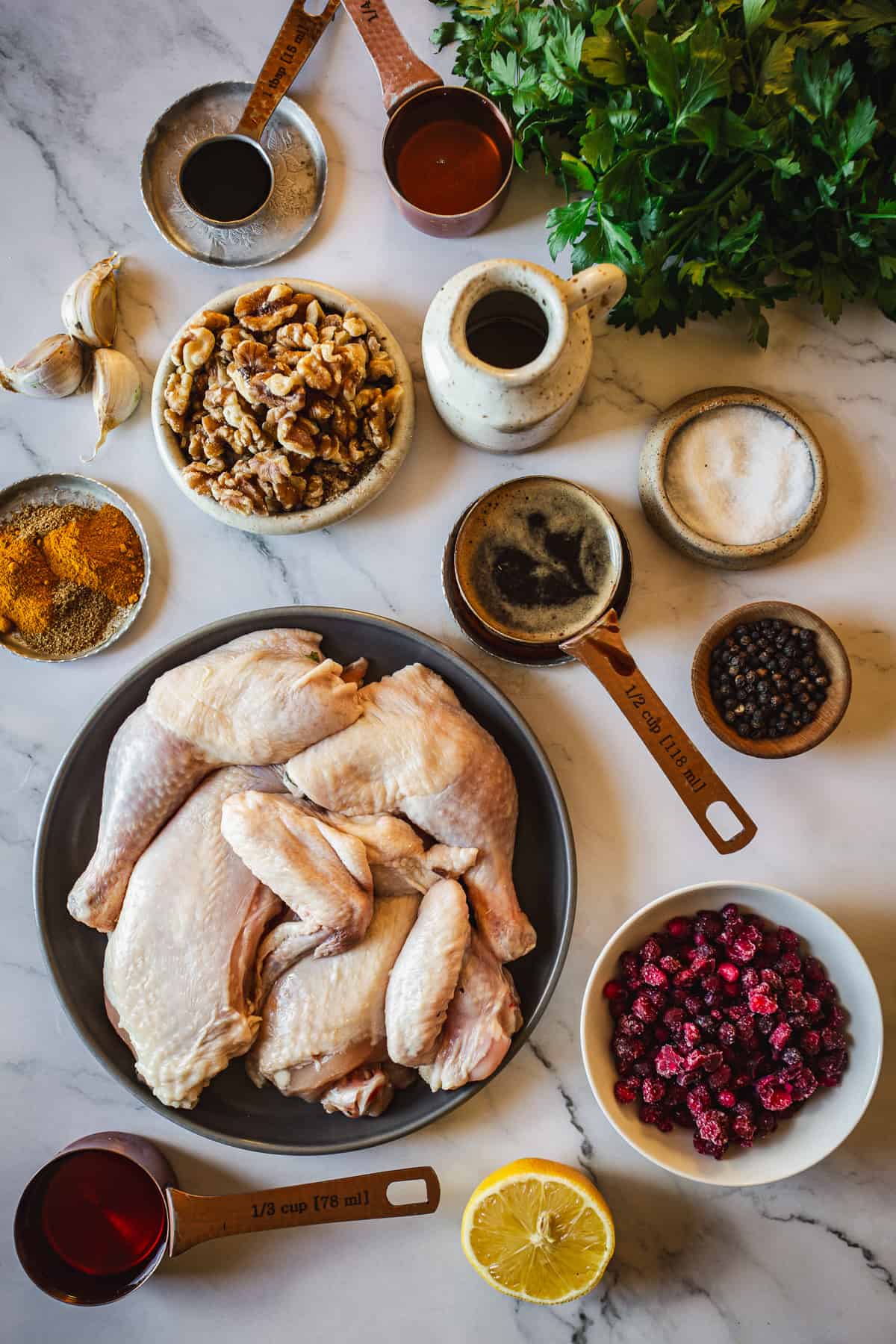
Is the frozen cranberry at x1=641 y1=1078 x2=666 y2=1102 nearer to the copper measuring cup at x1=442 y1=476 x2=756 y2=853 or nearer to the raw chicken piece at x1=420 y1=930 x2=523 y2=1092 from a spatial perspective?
the raw chicken piece at x1=420 y1=930 x2=523 y2=1092

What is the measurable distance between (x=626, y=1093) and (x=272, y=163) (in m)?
1.58

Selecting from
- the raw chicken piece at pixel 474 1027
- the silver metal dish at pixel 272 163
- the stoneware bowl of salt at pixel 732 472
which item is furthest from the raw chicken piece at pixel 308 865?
the silver metal dish at pixel 272 163

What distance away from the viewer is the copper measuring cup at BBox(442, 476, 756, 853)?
141cm

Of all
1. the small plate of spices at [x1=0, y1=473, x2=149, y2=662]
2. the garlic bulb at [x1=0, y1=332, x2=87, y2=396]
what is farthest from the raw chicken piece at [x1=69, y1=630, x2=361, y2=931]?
the garlic bulb at [x1=0, y1=332, x2=87, y2=396]

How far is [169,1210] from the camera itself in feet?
4.85

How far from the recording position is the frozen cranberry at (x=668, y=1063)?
56.2 inches

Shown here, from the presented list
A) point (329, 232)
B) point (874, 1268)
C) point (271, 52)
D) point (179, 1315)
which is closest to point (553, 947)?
point (874, 1268)

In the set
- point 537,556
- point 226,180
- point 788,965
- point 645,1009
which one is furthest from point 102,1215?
point 226,180

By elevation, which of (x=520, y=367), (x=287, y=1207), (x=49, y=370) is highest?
(x=49, y=370)

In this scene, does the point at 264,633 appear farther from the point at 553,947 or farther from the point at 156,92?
the point at 156,92

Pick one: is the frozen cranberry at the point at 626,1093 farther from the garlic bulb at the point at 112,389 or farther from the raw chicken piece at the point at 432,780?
the garlic bulb at the point at 112,389

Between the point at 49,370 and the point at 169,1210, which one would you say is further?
the point at 49,370

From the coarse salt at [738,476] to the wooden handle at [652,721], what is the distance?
26cm

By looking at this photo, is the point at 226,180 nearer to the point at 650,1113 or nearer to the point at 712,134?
the point at 712,134
